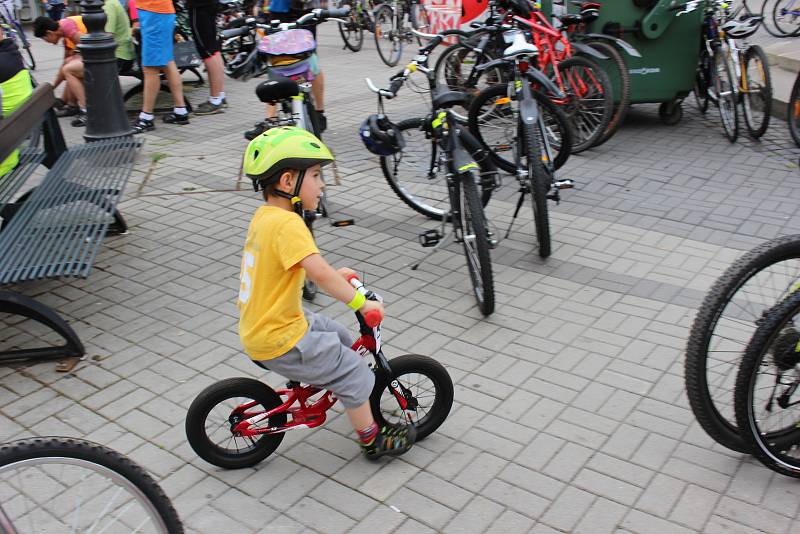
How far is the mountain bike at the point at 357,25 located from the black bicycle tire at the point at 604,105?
20.8ft

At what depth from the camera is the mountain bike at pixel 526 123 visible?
513 cm

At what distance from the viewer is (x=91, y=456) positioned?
7.11ft

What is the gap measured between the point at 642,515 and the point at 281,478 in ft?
4.87

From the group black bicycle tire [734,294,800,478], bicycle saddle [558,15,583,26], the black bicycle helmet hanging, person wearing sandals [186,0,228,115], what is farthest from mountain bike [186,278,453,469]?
person wearing sandals [186,0,228,115]

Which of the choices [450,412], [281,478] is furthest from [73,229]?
[450,412]

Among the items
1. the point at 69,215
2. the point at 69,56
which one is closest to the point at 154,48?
the point at 69,56

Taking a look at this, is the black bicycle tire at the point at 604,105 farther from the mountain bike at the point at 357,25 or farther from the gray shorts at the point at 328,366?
the mountain bike at the point at 357,25

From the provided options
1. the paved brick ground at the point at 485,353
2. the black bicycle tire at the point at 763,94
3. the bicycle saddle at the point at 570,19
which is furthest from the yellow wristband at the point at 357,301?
the black bicycle tire at the point at 763,94

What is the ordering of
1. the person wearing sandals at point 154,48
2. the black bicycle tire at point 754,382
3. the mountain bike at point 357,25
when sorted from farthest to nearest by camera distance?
1. the mountain bike at point 357,25
2. the person wearing sandals at point 154,48
3. the black bicycle tire at point 754,382

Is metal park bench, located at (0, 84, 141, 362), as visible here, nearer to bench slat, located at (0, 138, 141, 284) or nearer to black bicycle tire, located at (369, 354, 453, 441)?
bench slat, located at (0, 138, 141, 284)

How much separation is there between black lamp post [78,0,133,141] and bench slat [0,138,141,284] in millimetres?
1639

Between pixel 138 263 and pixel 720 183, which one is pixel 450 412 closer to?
pixel 138 263

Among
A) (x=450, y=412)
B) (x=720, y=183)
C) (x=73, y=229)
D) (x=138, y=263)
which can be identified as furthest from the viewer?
(x=720, y=183)

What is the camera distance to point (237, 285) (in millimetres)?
5191
